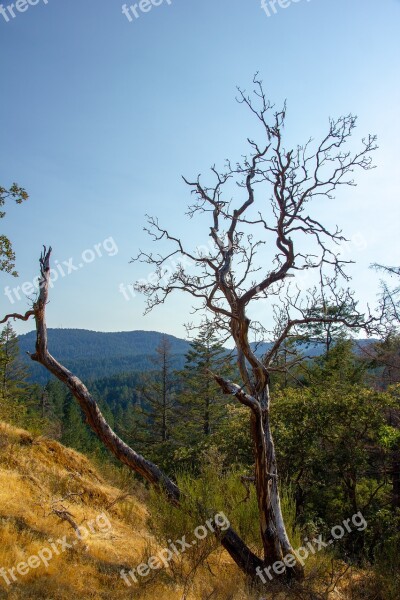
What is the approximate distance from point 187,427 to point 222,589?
71.5ft

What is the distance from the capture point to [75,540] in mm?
6789

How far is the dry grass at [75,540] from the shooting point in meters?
5.34

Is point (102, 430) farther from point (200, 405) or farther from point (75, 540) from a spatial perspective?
point (200, 405)

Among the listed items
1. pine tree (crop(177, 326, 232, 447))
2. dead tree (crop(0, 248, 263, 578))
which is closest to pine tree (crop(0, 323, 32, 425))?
dead tree (crop(0, 248, 263, 578))

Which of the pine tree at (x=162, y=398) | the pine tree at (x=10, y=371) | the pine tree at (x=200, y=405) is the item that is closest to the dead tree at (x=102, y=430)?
the pine tree at (x=10, y=371)

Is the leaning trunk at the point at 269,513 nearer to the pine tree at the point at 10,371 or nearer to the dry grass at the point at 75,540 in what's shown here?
the dry grass at the point at 75,540

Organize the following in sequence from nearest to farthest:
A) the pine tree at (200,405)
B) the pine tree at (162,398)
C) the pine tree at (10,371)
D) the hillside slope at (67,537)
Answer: the hillside slope at (67,537) → the pine tree at (10,371) → the pine tree at (200,405) → the pine tree at (162,398)

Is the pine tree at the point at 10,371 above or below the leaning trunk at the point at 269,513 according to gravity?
above

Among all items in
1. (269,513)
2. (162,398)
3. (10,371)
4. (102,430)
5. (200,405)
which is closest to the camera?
(269,513)

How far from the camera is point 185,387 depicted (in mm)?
30844

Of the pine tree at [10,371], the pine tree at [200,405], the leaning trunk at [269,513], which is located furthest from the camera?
the pine tree at [200,405]

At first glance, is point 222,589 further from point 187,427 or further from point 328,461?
Answer: point 187,427

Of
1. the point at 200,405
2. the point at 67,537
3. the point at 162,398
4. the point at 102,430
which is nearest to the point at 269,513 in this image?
the point at 102,430

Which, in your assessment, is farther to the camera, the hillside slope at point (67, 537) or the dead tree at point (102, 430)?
the dead tree at point (102, 430)
